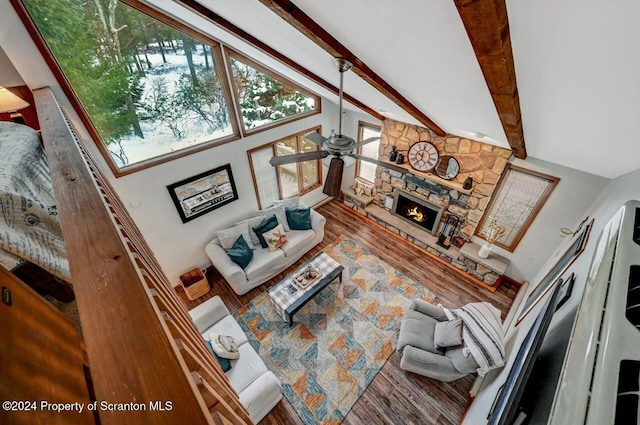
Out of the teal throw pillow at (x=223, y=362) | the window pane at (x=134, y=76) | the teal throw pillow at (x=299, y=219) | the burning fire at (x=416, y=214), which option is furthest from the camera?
the burning fire at (x=416, y=214)

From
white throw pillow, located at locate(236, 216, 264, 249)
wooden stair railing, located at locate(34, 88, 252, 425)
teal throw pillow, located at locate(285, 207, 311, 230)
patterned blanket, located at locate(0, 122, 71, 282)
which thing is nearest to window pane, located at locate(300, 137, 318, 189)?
teal throw pillow, located at locate(285, 207, 311, 230)

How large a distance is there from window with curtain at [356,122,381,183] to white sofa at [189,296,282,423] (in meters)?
4.27

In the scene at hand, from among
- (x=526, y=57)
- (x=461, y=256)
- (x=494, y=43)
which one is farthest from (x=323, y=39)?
(x=461, y=256)

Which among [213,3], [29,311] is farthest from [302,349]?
[213,3]

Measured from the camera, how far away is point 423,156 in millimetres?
4551

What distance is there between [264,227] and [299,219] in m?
0.69

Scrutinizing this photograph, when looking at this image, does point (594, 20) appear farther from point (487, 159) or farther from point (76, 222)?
point (487, 159)

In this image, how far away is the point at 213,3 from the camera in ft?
6.94

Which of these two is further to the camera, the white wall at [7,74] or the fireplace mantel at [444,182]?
the fireplace mantel at [444,182]

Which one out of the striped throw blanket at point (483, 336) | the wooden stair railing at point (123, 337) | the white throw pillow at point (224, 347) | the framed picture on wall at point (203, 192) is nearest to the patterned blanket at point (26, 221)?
the wooden stair railing at point (123, 337)

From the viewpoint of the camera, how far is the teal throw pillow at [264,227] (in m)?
4.34

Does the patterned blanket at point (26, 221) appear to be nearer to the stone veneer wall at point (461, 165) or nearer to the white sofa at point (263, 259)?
the white sofa at point (263, 259)

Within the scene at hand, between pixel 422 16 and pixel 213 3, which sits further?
pixel 213 3

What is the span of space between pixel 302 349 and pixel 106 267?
3.26 meters
